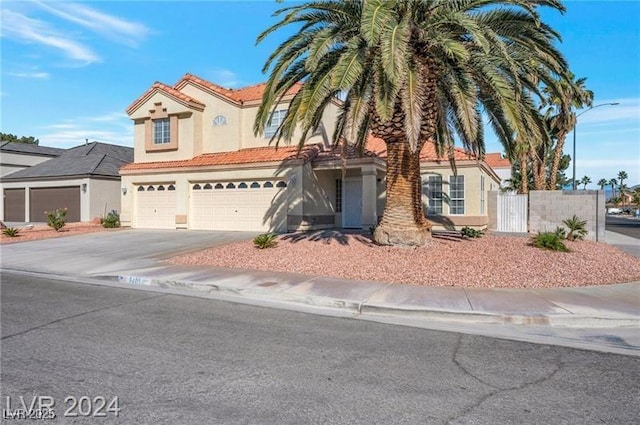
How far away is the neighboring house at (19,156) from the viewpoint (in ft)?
112

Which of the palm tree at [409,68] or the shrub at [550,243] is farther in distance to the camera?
the shrub at [550,243]

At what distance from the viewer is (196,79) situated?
24.6 metres

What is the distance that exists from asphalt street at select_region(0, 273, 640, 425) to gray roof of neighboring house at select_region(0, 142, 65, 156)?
3511 cm

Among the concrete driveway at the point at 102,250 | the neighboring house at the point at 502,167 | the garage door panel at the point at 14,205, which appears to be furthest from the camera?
the neighboring house at the point at 502,167

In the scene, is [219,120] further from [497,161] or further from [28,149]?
[497,161]

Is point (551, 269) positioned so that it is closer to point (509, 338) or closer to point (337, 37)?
point (509, 338)

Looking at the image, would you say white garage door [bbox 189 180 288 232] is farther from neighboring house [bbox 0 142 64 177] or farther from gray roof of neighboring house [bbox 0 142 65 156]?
gray roof of neighboring house [bbox 0 142 65 156]

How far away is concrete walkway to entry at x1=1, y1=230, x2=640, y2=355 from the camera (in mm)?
6625

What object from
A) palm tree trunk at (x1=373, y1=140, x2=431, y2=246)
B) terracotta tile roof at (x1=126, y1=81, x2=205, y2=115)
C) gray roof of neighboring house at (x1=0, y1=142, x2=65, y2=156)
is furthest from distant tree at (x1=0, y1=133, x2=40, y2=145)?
palm tree trunk at (x1=373, y1=140, x2=431, y2=246)

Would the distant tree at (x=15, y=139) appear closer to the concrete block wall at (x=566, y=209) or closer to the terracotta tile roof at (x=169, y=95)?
the terracotta tile roof at (x=169, y=95)

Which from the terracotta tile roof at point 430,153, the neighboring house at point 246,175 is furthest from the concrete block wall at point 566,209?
the terracotta tile roof at point 430,153

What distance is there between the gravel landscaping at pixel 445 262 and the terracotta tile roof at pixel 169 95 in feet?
40.6

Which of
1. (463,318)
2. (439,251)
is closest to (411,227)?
(439,251)

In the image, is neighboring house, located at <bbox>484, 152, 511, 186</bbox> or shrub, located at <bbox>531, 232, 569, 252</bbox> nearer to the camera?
shrub, located at <bbox>531, 232, 569, 252</bbox>
